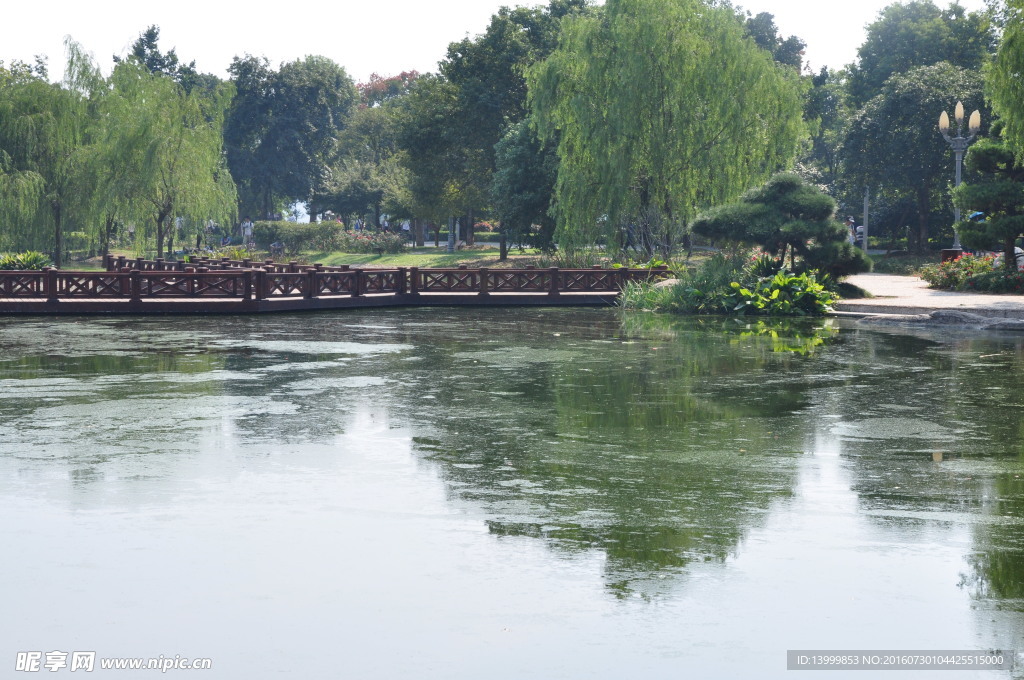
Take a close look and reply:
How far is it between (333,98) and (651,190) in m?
68.8

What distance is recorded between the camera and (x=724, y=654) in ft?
19.3

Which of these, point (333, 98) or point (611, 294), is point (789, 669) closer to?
point (611, 294)

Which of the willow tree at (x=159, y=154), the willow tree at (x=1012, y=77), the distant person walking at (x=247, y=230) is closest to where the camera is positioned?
the willow tree at (x=1012, y=77)

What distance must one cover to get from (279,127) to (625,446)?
91758 millimetres

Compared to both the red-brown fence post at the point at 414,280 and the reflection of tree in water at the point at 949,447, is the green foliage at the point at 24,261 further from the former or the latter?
the reflection of tree in water at the point at 949,447

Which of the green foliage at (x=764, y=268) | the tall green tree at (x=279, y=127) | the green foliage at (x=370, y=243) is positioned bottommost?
the green foliage at (x=764, y=268)

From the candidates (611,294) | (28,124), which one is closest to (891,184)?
(611,294)

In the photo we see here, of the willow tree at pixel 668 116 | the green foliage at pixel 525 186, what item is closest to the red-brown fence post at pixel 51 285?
the willow tree at pixel 668 116

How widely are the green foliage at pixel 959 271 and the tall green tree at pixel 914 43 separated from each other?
36375mm

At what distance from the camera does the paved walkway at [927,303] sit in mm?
26156

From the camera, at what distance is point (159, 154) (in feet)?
151

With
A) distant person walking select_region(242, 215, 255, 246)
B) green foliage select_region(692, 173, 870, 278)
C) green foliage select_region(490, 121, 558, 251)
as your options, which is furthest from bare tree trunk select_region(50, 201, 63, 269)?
distant person walking select_region(242, 215, 255, 246)

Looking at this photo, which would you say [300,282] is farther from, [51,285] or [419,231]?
[419,231]

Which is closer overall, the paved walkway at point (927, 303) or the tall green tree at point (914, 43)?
the paved walkway at point (927, 303)
